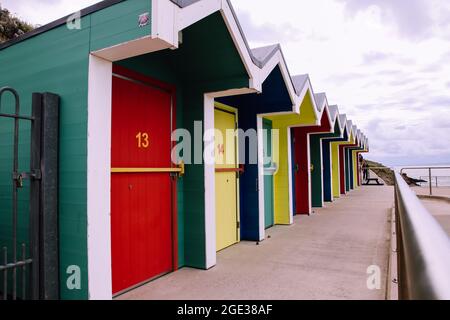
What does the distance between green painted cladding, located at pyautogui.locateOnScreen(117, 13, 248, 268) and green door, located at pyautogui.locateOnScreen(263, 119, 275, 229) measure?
302 cm

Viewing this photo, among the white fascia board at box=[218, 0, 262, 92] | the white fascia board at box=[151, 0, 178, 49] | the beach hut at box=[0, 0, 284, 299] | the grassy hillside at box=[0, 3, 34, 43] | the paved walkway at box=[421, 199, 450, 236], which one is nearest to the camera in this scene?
the white fascia board at box=[151, 0, 178, 49]

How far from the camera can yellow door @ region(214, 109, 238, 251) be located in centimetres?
539

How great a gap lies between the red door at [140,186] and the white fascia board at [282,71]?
1427 millimetres

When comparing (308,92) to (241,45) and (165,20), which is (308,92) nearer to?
(241,45)

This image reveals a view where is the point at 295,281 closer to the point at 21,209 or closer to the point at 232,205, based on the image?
the point at 232,205

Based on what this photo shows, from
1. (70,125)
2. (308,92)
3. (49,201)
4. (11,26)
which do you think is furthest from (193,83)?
(11,26)

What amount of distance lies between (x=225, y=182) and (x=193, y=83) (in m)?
1.86

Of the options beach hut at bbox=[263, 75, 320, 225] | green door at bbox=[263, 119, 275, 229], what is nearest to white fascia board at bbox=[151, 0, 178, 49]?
green door at bbox=[263, 119, 275, 229]

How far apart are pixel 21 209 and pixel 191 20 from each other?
251 cm

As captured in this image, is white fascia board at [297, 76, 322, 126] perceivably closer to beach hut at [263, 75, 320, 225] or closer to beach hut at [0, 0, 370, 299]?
beach hut at [263, 75, 320, 225]

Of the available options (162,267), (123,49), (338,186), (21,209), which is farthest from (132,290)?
(338,186)

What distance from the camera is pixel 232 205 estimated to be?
227 inches

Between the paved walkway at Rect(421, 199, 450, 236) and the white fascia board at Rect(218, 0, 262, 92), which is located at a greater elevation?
the white fascia board at Rect(218, 0, 262, 92)

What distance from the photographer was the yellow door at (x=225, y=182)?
17.7 ft
